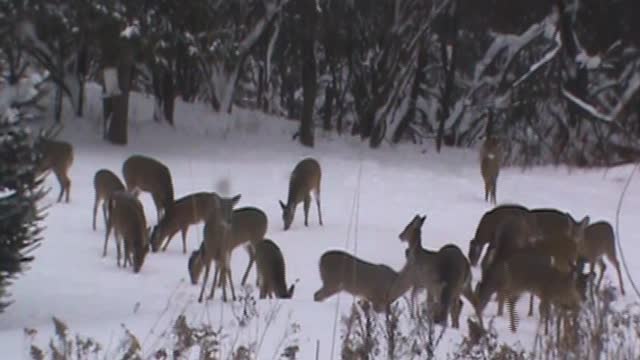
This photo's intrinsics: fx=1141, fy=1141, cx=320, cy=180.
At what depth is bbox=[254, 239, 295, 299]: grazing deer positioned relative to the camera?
973 centimetres

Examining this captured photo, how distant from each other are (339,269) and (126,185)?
542 cm

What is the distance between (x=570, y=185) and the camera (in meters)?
18.9

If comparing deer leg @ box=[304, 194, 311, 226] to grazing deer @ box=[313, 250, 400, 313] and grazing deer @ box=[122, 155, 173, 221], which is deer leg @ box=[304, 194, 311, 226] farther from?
grazing deer @ box=[313, 250, 400, 313]

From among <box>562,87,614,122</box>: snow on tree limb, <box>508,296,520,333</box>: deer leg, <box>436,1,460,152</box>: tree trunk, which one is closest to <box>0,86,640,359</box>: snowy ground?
<box>508,296,520,333</box>: deer leg

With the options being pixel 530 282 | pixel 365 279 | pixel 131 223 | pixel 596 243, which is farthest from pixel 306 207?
pixel 530 282

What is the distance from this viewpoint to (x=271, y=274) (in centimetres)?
978

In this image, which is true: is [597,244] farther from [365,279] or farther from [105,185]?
A: [105,185]

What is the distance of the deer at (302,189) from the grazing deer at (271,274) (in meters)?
3.87

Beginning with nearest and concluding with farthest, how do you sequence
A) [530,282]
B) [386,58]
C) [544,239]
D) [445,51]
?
[530,282] < [544,239] < [386,58] < [445,51]

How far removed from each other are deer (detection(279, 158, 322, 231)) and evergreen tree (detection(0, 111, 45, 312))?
5.98m

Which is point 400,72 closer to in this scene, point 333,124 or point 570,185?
point 333,124

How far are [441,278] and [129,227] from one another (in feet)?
11.6

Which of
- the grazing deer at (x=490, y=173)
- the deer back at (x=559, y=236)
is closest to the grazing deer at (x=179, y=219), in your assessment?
the deer back at (x=559, y=236)

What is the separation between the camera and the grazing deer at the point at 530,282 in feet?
28.1
